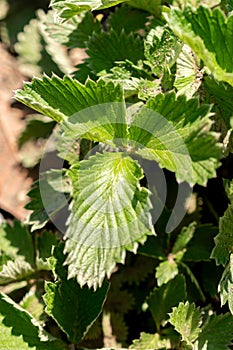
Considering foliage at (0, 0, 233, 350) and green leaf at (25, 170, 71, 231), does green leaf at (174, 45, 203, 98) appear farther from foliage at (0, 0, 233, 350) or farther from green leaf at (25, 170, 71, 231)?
green leaf at (25, 170, 71, 231)

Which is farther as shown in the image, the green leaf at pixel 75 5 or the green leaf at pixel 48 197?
the green leaf at pixel 48 197

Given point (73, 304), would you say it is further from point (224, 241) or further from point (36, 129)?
point (36, 129)

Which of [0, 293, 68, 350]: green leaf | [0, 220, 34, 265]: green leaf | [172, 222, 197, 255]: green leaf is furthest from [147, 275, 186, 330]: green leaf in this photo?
[0, 220, 34, 265]: green leaf

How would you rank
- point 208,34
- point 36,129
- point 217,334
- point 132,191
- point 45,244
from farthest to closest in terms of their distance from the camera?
1. point 36,129
2. point 45,244
3. point 217,334
4. point 132,191
5. point 208,34

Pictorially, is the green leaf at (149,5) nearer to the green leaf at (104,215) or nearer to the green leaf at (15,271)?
the green leaf at (104,215)

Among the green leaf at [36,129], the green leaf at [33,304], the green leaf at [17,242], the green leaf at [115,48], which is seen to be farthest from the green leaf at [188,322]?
the green leaf at [36,129]

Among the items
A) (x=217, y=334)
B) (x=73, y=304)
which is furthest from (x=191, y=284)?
(x=73, y=304)

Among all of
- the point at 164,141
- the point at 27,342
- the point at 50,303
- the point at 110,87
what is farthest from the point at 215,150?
the point at 27,342

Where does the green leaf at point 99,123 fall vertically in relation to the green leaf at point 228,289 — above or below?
above
